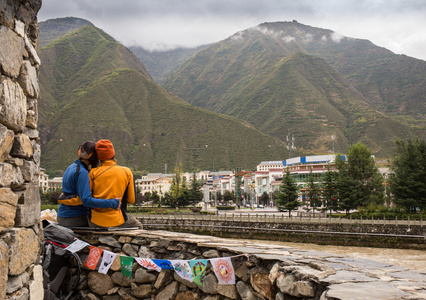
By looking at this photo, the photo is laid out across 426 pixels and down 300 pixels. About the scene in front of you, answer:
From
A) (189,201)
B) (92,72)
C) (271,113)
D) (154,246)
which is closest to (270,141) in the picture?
(271,113)

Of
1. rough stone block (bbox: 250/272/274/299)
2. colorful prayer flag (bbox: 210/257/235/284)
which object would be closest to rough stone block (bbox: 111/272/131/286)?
colorful prayer flag (bbox: 210/257/235/284)

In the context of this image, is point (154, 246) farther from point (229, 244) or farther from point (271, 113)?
point (271, 113)

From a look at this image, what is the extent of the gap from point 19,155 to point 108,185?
184 cm

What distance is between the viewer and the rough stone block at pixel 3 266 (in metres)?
2.57

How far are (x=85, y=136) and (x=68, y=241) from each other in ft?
323

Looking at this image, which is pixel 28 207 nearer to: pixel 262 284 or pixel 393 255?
→ pixel 262 284

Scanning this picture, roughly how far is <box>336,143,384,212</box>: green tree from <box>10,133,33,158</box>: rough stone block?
126 ft

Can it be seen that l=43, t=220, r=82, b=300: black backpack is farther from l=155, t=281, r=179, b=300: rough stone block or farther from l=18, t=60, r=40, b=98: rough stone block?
l=18, t=60, r=40, b=98: rough stone block

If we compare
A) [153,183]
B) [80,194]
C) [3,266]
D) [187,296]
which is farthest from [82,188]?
[153,183]

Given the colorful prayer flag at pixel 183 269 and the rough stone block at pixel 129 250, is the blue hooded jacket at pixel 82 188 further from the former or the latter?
the colorful prayer flag at pixel 183 269

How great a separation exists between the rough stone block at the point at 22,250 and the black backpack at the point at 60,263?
0.77m

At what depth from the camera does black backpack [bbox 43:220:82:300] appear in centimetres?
407

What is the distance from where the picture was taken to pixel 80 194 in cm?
448

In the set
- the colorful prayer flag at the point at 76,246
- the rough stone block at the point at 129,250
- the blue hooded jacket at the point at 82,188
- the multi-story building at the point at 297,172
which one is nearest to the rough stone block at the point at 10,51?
the blue hooded jacket at the point at 82,188
